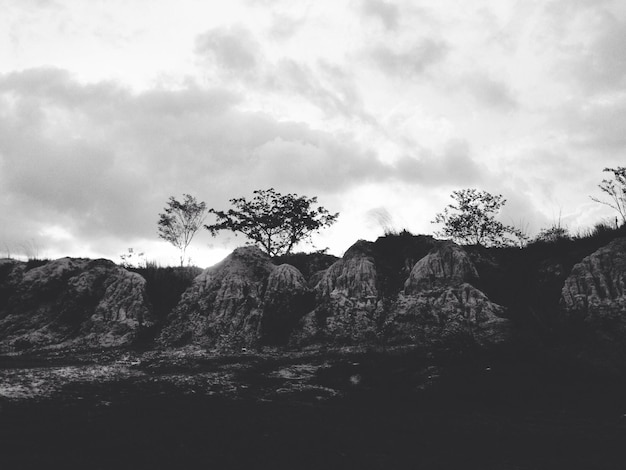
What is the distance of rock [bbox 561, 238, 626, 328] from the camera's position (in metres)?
9.48

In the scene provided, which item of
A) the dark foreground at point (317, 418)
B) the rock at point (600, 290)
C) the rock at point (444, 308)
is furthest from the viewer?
the rock at point (444, 308)

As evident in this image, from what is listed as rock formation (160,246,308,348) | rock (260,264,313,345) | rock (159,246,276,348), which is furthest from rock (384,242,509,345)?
rock (159,246,276,348)

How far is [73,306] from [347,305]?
987 cm

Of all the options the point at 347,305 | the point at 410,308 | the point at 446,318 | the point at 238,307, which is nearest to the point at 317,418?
the point at 446,318

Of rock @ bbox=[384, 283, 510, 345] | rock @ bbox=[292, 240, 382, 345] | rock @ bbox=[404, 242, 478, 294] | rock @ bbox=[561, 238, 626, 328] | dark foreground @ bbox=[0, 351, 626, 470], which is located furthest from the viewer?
rock @ bbox=[404, 242, 478, 294]

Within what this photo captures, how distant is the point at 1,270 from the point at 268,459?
17.4 metres

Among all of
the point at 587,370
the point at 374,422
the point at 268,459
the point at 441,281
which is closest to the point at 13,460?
the point at 268,459

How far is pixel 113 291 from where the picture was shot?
561 inches

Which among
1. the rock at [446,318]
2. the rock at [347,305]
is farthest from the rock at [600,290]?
the rock at [347,305]

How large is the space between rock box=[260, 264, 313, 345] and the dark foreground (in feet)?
14.2

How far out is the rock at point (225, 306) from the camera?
1220cm

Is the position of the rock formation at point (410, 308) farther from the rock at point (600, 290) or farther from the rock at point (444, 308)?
the rock at point (600, 290)

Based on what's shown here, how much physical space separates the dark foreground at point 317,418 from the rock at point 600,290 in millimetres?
3906

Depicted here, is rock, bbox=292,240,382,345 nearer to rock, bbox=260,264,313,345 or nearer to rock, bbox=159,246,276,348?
rock, bbox=260,264,313,345
